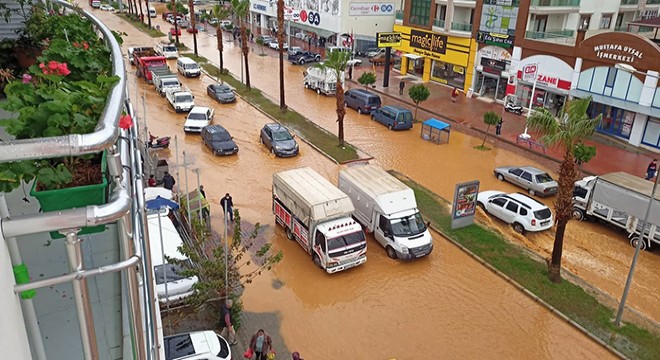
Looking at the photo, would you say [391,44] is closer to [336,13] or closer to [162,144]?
[336,13]

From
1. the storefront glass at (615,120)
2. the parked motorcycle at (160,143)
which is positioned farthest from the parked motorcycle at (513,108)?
the parked motorcycle at (160,143)

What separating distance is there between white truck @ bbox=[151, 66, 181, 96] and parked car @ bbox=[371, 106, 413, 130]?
1505 cm

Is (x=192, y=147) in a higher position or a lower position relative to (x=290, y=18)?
lower

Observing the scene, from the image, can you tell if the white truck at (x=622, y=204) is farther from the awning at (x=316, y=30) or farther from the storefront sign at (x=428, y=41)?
the awning at (x=316, y=30)

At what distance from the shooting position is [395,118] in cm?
3209

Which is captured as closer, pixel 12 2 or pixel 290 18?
pixel 12 2

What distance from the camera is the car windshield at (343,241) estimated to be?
16844 mm

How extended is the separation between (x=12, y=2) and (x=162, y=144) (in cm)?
1762

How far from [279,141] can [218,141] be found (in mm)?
3260

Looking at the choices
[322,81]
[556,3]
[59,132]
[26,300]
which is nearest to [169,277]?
[59,132]

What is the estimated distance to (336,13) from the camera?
50.9 meters

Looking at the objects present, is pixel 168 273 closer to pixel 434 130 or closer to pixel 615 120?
pixel 434 130

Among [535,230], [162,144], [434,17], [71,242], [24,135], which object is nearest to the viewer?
[71,242]

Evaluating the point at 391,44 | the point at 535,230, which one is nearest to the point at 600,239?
the point at 535,230
